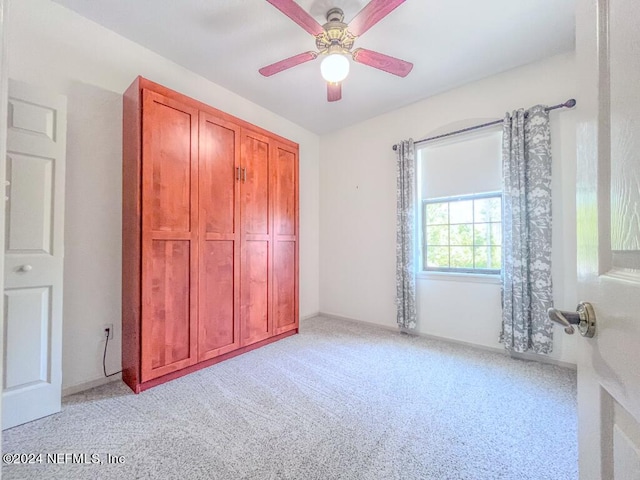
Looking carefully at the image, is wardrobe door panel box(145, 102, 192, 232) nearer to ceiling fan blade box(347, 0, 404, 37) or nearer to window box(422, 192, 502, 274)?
ceiling fan blade box(347, 0, 404, 37)

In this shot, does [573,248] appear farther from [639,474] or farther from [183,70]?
[183,70]

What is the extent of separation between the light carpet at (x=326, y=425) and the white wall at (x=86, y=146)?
0.48 m

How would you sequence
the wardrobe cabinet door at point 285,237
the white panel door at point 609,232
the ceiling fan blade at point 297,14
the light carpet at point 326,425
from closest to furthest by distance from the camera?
1. the white panel door at point 609,232
2. the light carpet at point 326,425
3. the ceiling fan blade at point 297,14
4. the wardrobe cabinet door at point 285,237

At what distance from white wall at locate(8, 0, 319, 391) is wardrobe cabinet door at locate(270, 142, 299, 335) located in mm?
1408

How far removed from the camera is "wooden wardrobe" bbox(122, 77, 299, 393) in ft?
6.67

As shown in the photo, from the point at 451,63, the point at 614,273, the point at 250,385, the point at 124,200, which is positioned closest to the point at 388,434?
the point at 250,385

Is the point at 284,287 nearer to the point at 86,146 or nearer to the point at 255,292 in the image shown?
the point at 255,292

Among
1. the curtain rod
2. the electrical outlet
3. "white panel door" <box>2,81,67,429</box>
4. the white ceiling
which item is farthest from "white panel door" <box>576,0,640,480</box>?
the electrical outlet

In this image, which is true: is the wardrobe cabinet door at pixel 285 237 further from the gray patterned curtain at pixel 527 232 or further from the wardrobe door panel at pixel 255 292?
the gray patterned curtain at pixel 527 232

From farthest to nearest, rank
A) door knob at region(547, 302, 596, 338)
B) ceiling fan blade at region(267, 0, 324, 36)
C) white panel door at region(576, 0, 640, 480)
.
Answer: ceiling fan blade at region(267, 0, 324, 36) → door knob at region(547, 302, 596, 338) → white panel door at region(576, 0, 640, 480)

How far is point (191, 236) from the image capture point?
2.28 m

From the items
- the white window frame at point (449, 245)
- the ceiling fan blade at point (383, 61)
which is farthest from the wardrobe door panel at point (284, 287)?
the ceiling fan blade at point (383, 61)

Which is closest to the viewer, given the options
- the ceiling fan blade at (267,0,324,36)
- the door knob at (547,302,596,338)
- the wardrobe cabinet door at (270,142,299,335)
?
the door knob at (547,302,596,338)

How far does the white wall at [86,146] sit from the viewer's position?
192 cm
